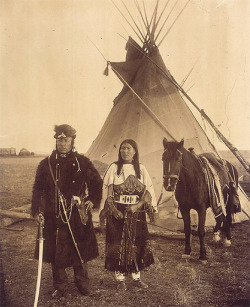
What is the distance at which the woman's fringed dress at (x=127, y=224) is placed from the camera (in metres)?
3.09

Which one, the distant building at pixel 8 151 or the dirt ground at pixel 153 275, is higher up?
the distant building at pixel 8 151

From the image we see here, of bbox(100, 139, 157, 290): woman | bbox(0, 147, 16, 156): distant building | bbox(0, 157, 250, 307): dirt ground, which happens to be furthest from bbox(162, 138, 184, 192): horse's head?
bbox(0, 147, 16, 156): distant building

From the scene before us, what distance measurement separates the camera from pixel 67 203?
2.99 m

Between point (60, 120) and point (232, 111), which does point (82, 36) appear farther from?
point (232, 111)

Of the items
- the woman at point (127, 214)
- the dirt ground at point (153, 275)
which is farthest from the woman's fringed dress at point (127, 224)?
the dirt ground at point (153, 275)

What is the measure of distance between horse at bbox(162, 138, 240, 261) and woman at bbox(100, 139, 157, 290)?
0.29 meters

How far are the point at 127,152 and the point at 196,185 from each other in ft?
3.33

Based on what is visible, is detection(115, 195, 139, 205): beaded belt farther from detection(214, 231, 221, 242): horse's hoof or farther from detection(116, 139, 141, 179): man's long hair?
detection(214, 231, 221, 242): horse's hoof

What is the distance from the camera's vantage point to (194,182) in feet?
11.9

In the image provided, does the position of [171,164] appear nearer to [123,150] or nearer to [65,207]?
[123,150]

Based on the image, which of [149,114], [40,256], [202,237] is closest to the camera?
[40,256]

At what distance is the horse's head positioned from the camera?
320cm

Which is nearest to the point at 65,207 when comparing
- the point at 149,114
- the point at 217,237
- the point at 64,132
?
the point at 64,132

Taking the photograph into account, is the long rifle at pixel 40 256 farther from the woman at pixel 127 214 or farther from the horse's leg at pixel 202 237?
the horse's leg at pixel 202 237
